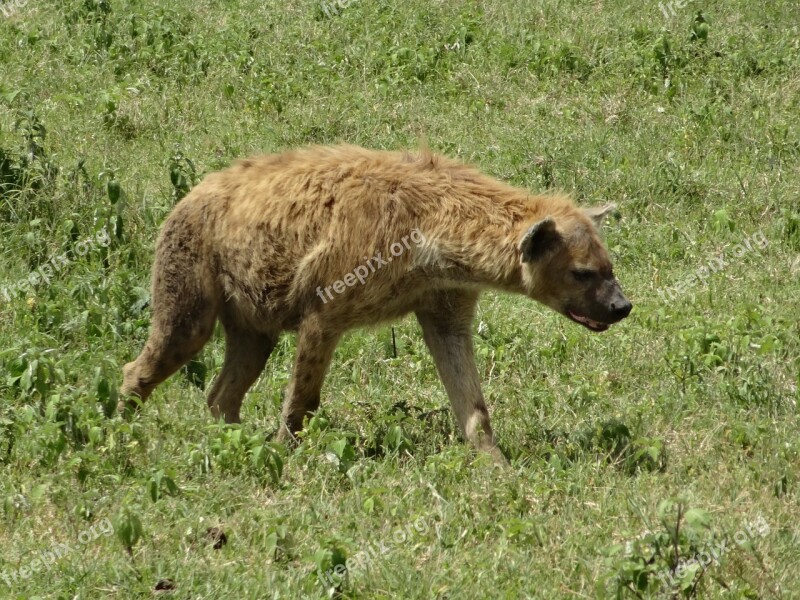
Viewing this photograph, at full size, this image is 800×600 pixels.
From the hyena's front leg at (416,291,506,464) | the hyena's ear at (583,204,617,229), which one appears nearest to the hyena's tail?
the hyena's front leg at (416,291,506,464)

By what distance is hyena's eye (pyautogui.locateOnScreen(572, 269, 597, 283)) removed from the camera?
6961 millimetres

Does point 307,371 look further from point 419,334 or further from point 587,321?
point 419,334

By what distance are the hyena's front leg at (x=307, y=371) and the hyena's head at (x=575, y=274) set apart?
1.04m

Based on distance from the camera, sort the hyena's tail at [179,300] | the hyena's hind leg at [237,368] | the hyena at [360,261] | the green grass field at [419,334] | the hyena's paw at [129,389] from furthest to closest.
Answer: the hyena's hind leg at [237,368] → the hyena's tail at [179,300] → the hyena's paw at [129,389] → the hyena at [360,261] → the green grass field at [419,334]

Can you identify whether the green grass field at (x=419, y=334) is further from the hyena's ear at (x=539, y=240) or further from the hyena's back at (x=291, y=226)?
the hyena's ear at (x=539, y=240)

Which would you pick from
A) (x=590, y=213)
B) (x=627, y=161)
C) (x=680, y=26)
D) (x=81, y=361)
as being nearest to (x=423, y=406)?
(x=590, y=213)

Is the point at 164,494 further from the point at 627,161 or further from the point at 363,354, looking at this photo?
the point at 627,161

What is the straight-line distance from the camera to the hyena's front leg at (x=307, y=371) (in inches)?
271

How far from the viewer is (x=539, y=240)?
6824 mm

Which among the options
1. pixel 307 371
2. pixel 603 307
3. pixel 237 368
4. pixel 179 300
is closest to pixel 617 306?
pixel 603 307

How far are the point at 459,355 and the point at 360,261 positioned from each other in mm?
700

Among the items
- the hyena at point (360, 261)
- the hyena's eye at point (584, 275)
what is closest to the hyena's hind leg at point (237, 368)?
the hyena at point (360, 261)

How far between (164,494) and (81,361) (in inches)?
72.7

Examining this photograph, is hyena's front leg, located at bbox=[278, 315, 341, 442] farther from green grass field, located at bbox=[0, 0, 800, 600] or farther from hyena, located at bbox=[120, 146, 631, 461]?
green grass field, located at bbox=[0, 0, 800, 600]
